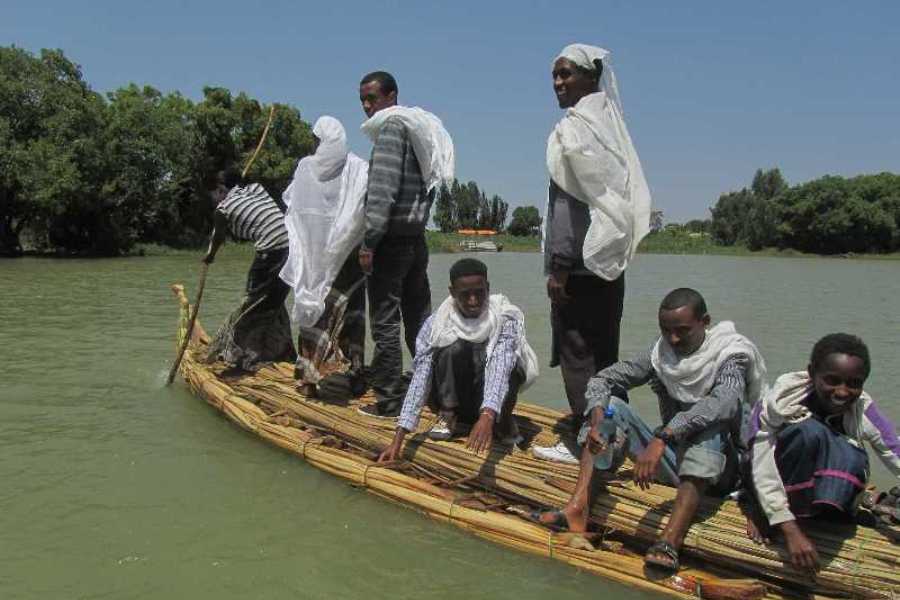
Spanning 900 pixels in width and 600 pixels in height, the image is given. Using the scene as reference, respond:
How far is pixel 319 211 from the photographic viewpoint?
4445 millimetres

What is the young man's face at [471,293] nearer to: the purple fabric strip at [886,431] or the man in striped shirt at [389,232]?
the man in striped shirt at [389,232]

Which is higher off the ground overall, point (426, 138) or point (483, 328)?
point (426, 138)

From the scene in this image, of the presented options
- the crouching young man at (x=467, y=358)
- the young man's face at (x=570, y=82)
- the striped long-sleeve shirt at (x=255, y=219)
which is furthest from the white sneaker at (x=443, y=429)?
the striped long-sleeve shirt at (x=255, y=219)

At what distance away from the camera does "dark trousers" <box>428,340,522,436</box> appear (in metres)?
3.54

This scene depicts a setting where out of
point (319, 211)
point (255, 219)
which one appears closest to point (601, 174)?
point (319, 211)

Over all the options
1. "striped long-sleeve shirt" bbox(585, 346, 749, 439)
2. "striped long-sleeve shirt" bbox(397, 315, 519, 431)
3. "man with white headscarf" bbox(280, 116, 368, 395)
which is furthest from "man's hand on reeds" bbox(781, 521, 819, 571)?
"man with white headscarf" bbox(280, 116, 368, 395)

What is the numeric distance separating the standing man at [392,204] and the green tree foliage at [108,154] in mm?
17619

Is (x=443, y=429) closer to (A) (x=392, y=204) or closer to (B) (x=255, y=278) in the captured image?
(A) (x=392, y=204)

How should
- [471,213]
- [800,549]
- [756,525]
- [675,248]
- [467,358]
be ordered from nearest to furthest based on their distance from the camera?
[800,549]
[756,525]
[467,358]
[675,248]
[471,213]

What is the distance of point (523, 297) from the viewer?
1591 centimetres

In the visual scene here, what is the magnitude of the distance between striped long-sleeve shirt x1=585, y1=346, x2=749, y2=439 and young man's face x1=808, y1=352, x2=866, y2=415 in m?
0.29

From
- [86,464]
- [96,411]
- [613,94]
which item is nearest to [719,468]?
[613,94]

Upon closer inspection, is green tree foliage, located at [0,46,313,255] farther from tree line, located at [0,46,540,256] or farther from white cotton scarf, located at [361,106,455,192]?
white cotton scarf, located at [361,106,455,192]

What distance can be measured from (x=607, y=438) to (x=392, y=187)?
1749 mm
